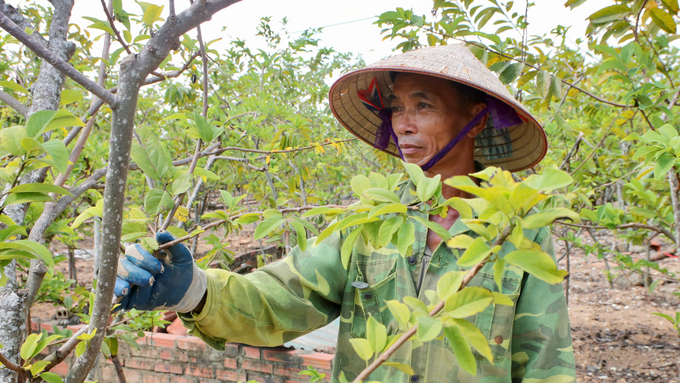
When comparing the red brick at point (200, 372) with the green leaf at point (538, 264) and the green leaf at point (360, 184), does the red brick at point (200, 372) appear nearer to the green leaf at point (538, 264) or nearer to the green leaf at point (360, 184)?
the green leaf at point (360, 184)

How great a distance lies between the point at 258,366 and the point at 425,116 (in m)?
2.28

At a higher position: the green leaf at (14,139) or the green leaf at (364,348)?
the green leaf at (14,139)

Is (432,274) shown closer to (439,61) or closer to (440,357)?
(440,357)

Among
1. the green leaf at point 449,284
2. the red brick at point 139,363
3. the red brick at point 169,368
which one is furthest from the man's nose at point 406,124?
the red brick at point 139,363

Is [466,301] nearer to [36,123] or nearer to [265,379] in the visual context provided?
[36,123]

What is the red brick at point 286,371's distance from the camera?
298 centimetres

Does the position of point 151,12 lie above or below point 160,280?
above

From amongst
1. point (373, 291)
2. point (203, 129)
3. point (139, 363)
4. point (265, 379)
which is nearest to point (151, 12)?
point (203, 129)

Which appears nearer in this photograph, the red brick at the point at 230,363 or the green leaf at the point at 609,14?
the green leaf at the point at 609,14

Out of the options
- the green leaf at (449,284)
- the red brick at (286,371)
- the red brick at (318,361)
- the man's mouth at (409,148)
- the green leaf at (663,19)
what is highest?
the green leaf at (663,19)

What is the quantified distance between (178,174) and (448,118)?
939 mm

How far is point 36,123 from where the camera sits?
29.0 inches

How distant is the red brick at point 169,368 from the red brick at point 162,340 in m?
0.15

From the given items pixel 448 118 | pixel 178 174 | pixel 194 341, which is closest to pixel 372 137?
pixel 448 118
